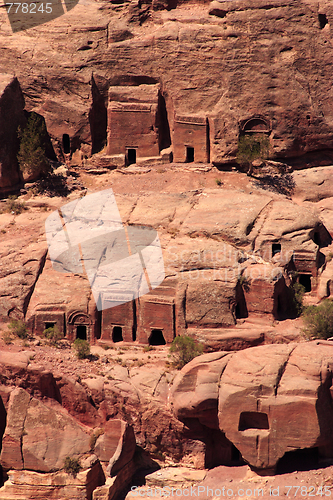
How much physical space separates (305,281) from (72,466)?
1895 cm

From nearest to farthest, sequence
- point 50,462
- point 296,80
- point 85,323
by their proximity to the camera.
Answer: point 50,462 → point 85,323 → point 296,80

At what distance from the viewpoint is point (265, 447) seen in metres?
35.9

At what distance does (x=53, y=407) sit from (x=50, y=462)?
9.79ft

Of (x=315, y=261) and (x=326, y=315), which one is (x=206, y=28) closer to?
(x=315, y=261)

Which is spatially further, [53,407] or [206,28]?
[206,28]

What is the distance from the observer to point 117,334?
45219mm

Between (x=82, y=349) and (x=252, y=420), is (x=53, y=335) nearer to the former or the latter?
(x=82, y=349)

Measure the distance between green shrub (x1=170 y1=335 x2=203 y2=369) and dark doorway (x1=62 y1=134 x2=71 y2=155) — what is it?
2011 cm

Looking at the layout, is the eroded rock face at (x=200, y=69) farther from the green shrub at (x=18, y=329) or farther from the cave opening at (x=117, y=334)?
the green shrub at (x=18, y=329)

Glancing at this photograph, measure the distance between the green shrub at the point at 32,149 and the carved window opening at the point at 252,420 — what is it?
25213 millimetres

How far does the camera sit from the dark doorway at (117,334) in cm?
4478

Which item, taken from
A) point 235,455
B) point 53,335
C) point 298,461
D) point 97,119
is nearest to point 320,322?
point 298,461

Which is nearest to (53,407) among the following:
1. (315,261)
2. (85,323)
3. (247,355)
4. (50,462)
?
(50,462)

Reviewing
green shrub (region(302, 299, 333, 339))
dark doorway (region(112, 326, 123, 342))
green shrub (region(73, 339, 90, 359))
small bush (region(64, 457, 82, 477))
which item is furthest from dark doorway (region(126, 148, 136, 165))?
small bush (region(64, 457, 82, 477))
